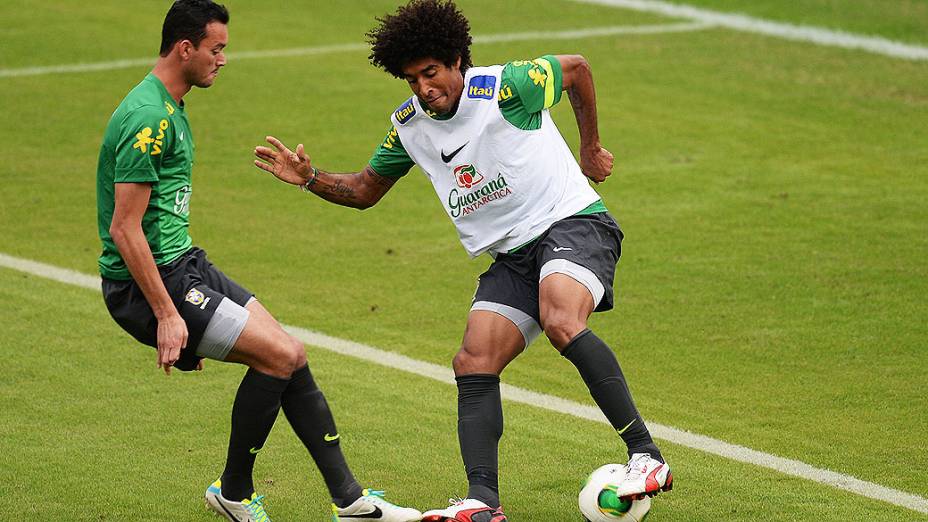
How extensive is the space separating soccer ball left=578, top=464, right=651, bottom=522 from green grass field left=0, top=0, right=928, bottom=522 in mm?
402

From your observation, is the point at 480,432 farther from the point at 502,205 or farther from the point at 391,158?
the point at 391,158

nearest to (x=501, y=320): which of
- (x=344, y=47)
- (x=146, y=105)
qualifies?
(x=146, y=105)

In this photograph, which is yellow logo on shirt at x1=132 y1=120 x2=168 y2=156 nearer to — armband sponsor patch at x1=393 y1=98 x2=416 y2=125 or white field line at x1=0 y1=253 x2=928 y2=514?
armband sponsor patch at x1=393 y1=98 x2=416 y2=125

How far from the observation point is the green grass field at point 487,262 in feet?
21.9

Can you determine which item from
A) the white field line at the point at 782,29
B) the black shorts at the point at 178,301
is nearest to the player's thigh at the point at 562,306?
the black shorts at the point at 178,301

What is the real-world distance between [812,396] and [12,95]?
37.1 ft

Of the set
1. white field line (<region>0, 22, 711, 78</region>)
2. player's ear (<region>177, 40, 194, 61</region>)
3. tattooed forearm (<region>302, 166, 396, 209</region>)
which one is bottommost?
white field line (<region>0, 22, 711, 78</region>)

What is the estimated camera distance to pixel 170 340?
564 centimetres

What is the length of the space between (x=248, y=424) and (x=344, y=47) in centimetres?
1303

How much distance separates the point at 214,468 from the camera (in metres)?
6.71

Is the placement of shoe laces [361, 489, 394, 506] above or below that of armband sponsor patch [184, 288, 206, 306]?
below

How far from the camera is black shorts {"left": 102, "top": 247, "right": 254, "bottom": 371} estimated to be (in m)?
5.84

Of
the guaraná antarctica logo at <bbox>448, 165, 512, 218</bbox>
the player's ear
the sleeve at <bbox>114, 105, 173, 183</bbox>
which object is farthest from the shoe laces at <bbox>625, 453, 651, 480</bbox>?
the player's ear

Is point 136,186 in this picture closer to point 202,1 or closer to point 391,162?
point 202,1
